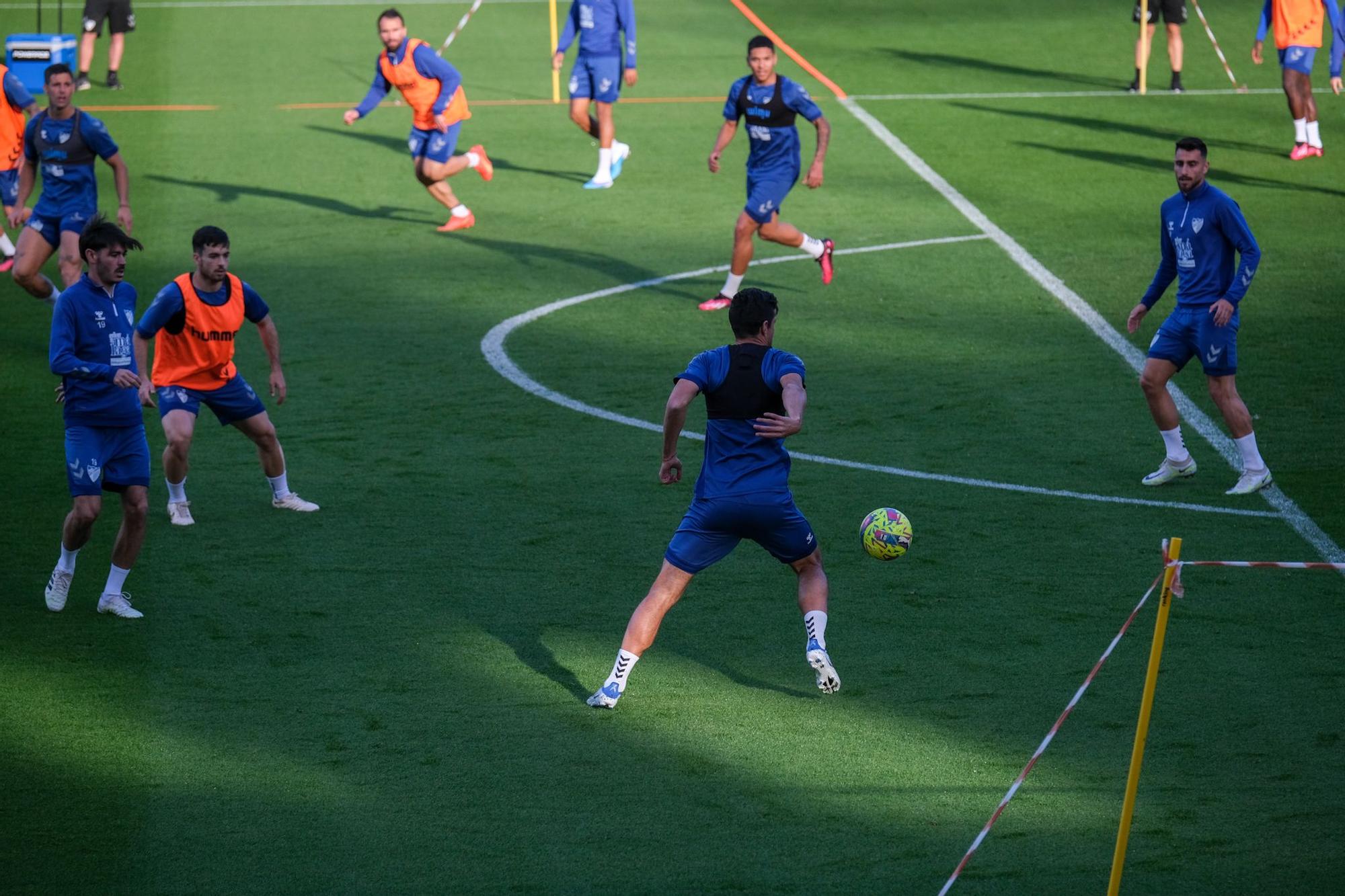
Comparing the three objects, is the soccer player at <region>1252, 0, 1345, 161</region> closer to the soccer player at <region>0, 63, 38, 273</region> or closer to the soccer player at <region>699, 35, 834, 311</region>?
the soccer player at <region>699, 35, 834, 311</region>

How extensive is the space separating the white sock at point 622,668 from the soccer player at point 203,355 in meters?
3.35

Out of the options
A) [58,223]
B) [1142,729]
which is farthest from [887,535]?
[58,223]

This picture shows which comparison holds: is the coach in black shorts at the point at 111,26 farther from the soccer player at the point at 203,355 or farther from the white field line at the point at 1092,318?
the soccer player at the point at 203,355

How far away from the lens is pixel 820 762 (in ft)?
25.1

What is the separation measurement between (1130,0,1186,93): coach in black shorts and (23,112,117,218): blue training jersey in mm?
16702

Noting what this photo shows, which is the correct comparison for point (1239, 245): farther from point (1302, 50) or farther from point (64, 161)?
point (1302, 50)

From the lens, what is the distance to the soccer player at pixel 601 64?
20406 mm

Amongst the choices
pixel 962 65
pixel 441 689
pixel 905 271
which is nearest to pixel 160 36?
pixel 962 65

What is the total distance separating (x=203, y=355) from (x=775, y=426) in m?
4.38

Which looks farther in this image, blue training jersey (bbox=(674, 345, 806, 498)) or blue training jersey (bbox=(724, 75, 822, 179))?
blue training jersey (bbox=(724, 75, 822, 179))

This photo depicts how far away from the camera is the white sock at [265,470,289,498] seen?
11.1m

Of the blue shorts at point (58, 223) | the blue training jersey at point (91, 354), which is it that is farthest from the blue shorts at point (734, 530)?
the blue shorts at point (58, 223)

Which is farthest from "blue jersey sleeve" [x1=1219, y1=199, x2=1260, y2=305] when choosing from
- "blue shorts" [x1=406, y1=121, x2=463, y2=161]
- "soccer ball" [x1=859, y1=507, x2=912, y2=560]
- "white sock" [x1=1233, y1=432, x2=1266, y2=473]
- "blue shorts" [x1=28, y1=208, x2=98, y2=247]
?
"blue shorts" [x1=406, y1=121, x2=463, y2=161]

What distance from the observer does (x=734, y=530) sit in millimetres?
8086
